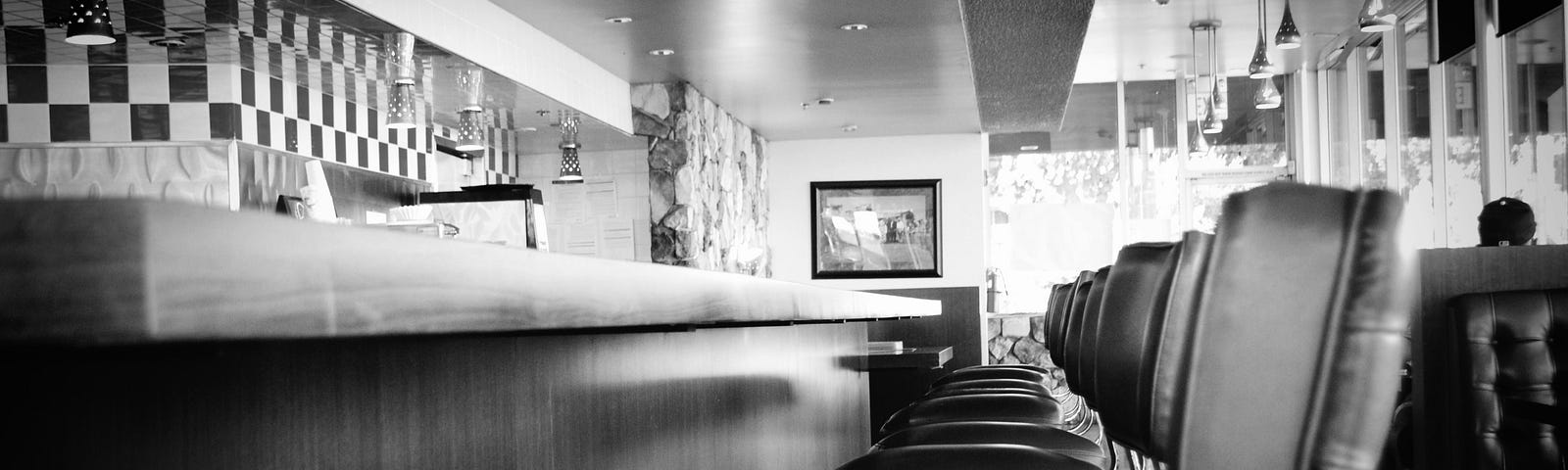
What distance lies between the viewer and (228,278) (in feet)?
0.86

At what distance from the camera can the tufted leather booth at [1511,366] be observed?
3.13 metres

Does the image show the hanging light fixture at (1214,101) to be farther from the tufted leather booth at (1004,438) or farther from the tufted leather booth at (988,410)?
the tufted leather booth at (1004,438)

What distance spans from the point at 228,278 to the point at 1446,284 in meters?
3.78

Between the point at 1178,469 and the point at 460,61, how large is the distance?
4.64 m

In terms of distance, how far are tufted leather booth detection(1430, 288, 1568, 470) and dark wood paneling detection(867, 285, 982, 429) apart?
3335mm

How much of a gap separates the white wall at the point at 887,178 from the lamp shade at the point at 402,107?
579cm

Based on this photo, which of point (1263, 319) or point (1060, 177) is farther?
point (1060, 177)

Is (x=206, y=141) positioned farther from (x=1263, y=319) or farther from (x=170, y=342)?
(x=170, y=342)

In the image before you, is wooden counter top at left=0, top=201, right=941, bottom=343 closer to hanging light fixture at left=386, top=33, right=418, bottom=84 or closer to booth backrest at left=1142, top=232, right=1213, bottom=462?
booth backrest at left=1142, top=232, right=1213, bottom=462

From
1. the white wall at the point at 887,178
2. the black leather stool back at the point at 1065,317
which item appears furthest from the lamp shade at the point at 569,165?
the black leather stool back at the point at 1065,317

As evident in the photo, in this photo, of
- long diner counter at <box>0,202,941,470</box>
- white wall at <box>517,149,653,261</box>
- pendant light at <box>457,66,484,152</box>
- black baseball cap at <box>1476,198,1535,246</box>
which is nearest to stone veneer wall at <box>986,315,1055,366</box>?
white wall at <box>517,149,653,261</box>

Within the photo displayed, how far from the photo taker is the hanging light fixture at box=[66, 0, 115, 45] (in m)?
3.22

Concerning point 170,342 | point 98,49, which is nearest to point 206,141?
point 98,49

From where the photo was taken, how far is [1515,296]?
3.17 m
